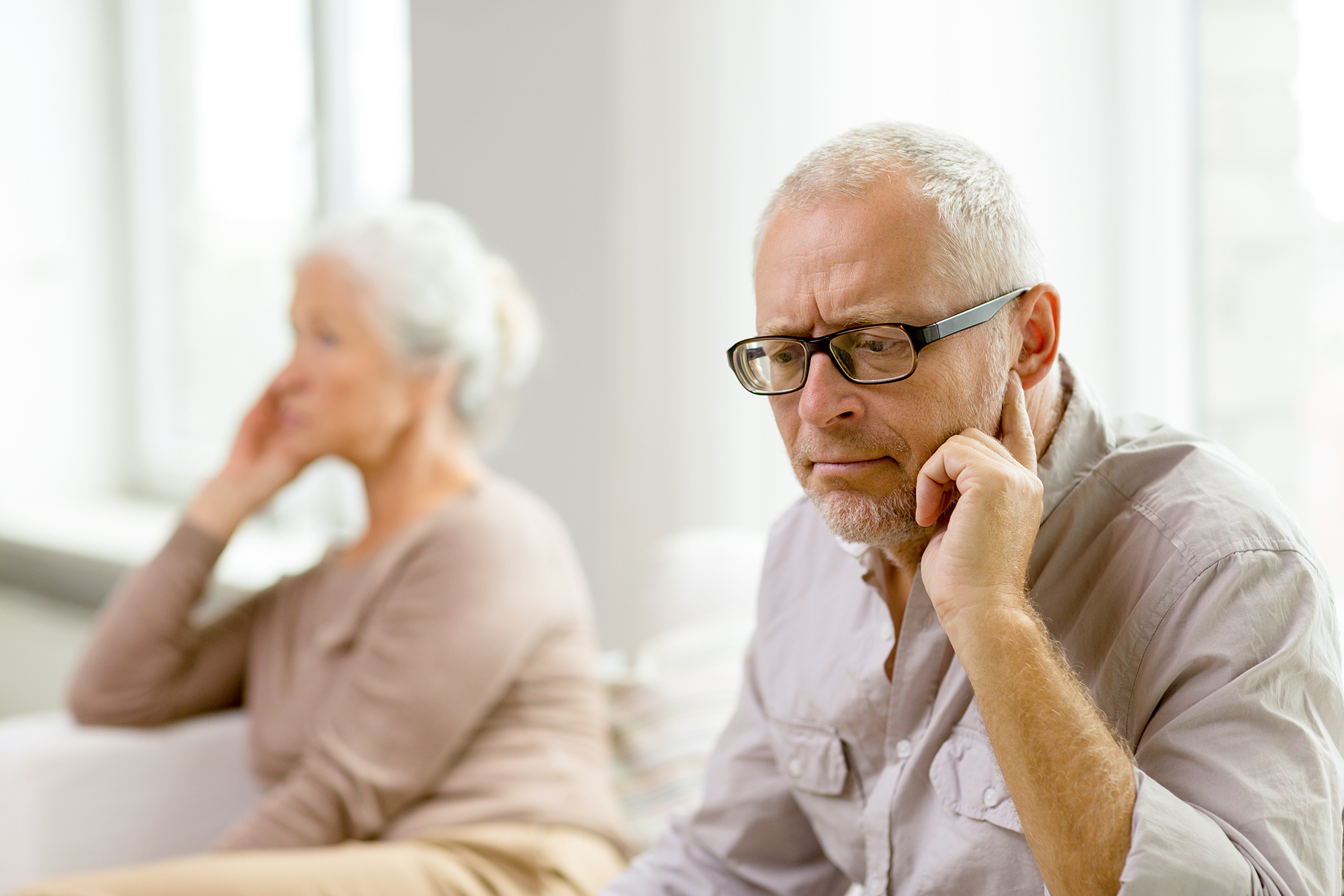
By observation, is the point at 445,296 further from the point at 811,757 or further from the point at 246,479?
the point at 811,757

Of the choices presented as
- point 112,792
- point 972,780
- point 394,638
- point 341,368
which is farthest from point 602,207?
point 972,780

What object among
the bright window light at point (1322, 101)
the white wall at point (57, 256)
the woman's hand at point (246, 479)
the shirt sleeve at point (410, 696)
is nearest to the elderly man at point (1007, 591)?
the shirt sleeve at point (410, 696)

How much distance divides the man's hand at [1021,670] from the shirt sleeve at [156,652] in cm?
137

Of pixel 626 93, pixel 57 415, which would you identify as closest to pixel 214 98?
pixel 57 415

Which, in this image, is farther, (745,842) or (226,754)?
(226,754)

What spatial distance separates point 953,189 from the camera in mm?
923

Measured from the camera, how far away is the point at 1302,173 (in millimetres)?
1693

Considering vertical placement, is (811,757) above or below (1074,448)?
below

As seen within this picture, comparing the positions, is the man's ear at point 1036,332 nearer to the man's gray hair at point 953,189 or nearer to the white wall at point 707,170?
the man's gray hair at point 953,189

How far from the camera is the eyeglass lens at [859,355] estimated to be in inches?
36.0

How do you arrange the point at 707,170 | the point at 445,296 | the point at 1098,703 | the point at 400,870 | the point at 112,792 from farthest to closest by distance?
the point at 707,170, the point at 445,296, the point at 112,792, the point at 400,870, the point at 1098,703

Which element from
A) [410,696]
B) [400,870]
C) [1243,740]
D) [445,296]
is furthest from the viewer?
[445,296]

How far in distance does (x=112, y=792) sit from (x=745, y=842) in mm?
1098

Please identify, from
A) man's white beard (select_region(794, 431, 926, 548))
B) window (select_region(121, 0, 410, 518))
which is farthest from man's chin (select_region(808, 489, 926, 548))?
window (select_region(121, 0, 410, 518))
